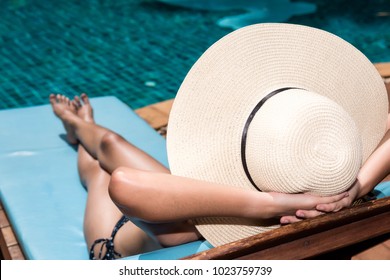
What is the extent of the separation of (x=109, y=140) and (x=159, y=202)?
1.13m

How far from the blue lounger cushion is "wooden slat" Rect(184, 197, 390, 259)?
39 cm

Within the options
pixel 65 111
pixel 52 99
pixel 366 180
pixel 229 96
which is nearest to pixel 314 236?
pixel 366 180

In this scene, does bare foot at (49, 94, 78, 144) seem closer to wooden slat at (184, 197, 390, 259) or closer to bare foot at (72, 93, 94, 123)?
bare foot at (72, 93, 94, 123)

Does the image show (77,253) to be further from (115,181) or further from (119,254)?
(115,181)

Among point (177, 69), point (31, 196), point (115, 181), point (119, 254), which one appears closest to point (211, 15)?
point (177, 69)

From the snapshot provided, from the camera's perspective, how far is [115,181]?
2078 mm

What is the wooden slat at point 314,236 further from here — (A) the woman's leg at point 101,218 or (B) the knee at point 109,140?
(B) the knee at point 109,140

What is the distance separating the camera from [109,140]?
314cm

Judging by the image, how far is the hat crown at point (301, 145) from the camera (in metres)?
2.10

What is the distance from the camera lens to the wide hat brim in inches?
90.3

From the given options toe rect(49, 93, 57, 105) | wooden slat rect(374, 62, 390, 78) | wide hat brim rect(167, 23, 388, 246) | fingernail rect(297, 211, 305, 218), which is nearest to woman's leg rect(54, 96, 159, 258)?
wide hat brim rect(167, 23, 388, 246)

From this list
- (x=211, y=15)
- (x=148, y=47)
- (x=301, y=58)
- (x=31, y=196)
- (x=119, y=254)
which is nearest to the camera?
(x=301, y=58)

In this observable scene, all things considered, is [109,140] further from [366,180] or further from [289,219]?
[366,180]
